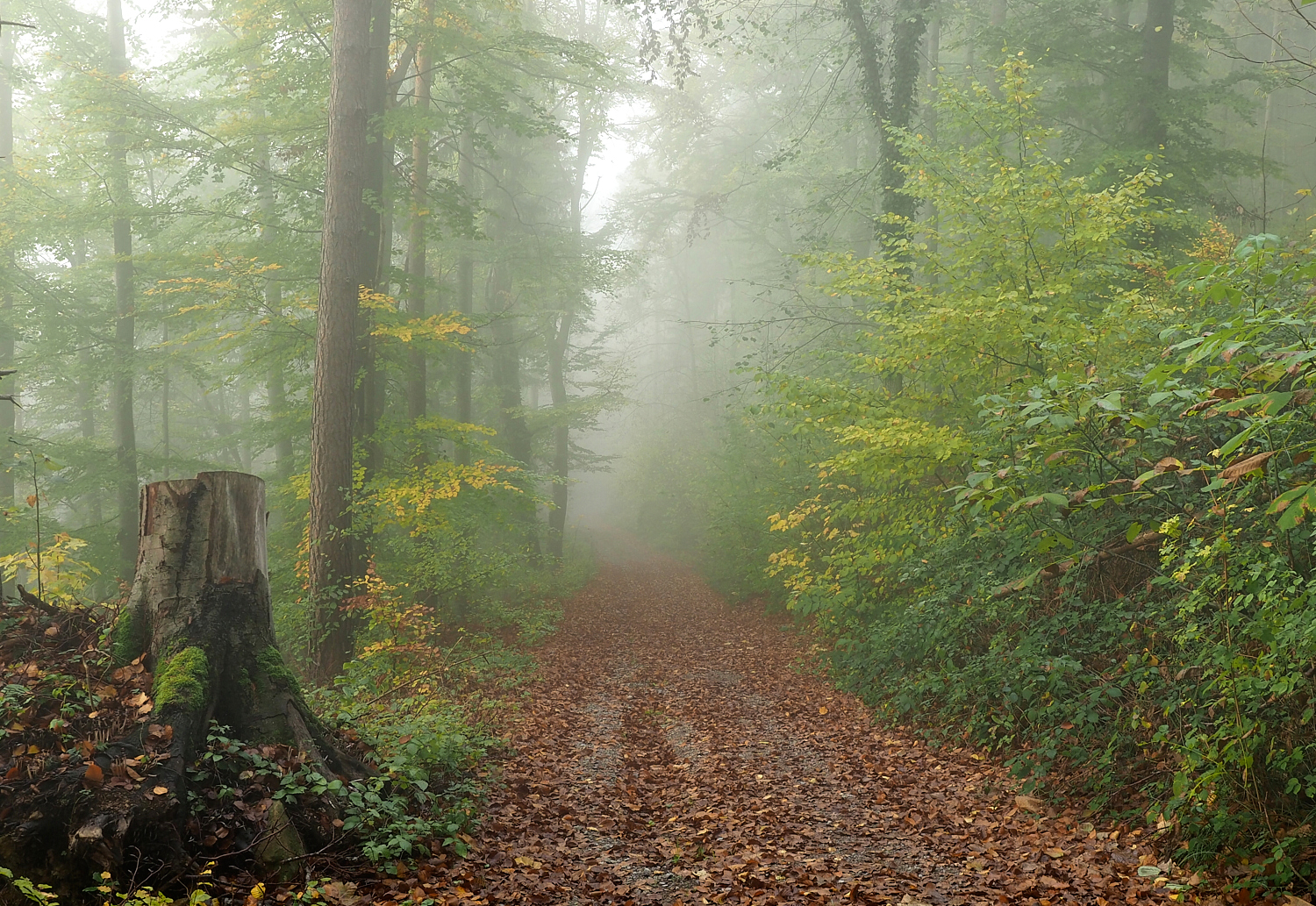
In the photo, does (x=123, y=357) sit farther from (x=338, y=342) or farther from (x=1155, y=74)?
(x=1155, y=74)

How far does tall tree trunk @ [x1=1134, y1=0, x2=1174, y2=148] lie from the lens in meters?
12.3

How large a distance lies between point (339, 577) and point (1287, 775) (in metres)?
8.45

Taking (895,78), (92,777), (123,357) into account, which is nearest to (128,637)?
(92,777)

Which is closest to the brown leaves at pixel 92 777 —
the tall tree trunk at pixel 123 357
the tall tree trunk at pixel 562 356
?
the tall tree trunk at pixel 123 357

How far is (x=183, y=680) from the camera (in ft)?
13.9

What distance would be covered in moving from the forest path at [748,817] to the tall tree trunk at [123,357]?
942 cm

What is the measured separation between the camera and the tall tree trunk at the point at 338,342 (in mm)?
8688

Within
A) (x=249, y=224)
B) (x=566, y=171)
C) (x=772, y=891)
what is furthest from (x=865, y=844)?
(x=566, y=171)

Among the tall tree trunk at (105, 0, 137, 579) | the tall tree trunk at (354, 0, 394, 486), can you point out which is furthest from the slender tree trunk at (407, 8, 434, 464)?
the tall tree trunk at (105, 0, 137, 579)

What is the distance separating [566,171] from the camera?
21.8 metres

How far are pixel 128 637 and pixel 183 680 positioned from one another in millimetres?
649

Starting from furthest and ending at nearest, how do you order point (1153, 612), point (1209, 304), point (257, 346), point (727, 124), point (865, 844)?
1. point (727, 124)
2. point (257, 346)
3. point (1209, 304)
4. point (1153, 612)
5. point (865, 844)

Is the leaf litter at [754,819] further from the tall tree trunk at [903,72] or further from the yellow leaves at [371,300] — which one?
the tall tree trunk at [903,72]

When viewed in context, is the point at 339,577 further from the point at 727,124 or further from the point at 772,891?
the point at 727,124
